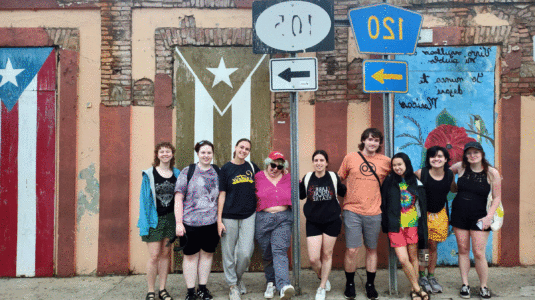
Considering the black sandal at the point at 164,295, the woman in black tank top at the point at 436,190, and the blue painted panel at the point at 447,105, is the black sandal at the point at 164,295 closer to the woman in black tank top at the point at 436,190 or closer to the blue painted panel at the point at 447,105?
the woman in black tank top at the point at 436,190

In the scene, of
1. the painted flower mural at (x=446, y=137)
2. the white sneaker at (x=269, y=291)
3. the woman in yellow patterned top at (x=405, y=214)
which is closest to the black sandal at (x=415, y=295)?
the woman in yellow patterned top at (x=405, y=214)

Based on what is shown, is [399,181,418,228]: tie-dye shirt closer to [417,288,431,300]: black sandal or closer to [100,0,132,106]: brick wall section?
[417,288,431,300]: black sandal

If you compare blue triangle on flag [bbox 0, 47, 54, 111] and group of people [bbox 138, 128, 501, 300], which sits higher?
blue triangle on flag [bbox 0, 47, 54, 111]

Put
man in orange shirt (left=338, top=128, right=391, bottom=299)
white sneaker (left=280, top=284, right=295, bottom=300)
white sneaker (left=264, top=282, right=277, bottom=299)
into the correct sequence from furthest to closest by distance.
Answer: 1. white sneaker (left=264, top=282, right=277, bottom=299)
2. man in orange shirt (left=338, top=128, right=391, bottom=299)
3. white sneaker (left=280, top=284, right=295, bottom=300)

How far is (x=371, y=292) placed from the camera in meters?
4.59

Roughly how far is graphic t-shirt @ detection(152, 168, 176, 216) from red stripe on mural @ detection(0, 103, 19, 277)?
2.47 metres

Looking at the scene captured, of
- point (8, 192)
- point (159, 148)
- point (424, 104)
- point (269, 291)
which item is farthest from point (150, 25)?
point (424, 104)

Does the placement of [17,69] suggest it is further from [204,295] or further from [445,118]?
[445,118]

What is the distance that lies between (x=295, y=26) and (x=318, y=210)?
2090 mm

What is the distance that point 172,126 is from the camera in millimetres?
5613

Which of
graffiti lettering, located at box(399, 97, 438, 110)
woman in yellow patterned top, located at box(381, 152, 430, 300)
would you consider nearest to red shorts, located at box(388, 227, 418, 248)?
woman in yellow patterned top, located at box(381, 152, 430, 300)

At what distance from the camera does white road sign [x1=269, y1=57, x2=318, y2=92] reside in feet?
14.6

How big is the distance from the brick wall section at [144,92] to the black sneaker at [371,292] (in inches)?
146

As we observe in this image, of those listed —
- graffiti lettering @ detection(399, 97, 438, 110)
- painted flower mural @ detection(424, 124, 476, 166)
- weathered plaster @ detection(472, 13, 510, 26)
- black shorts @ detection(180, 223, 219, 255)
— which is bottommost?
black shorts @ detection(180, 223, 219, 255)
